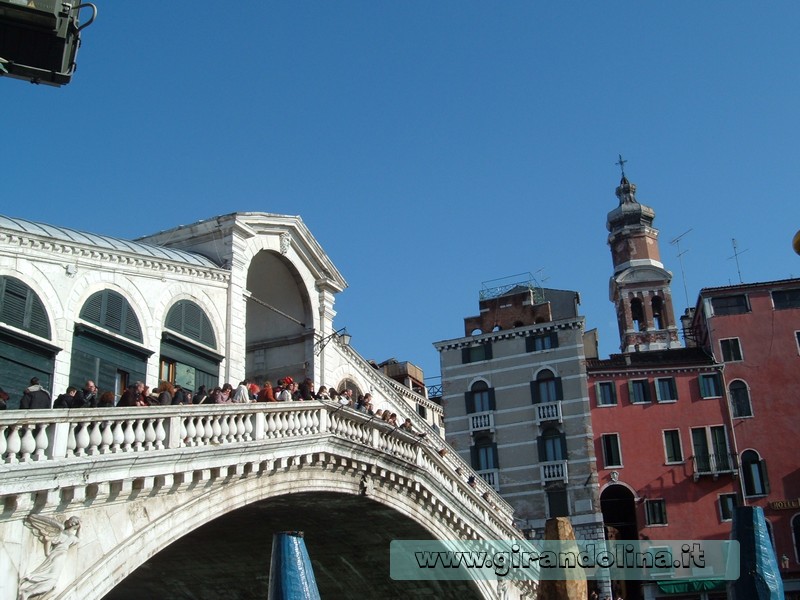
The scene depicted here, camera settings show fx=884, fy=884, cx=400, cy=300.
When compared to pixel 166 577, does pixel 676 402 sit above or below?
above

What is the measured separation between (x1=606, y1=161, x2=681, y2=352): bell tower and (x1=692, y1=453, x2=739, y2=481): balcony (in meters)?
19.4

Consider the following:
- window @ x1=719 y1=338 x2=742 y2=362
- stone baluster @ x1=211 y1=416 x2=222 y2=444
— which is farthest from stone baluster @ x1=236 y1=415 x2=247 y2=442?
window @ x1=719 y1=338 x2=742 y2=362

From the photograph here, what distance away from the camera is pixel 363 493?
61.2 feet

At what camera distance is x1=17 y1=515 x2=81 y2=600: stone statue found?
10.3 meters

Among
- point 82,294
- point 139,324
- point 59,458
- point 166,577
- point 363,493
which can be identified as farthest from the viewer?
point 166,577

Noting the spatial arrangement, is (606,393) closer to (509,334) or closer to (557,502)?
(509,334)

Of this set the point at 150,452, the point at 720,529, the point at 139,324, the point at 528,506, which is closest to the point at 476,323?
the point at 528,506

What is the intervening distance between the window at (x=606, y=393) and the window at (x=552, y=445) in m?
2.21

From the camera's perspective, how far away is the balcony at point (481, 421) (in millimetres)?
35703

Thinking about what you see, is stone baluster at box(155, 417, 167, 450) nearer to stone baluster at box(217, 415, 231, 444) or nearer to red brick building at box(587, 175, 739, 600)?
stone baluster at box(217, 415, 231, 444)

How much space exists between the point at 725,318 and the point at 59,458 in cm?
3134

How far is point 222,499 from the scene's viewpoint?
14109 millimetres

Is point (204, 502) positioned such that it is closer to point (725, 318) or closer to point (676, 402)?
point (676, 402)

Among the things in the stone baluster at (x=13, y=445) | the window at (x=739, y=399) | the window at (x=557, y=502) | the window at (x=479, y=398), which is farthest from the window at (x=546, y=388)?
the stone baluster at (x=13, y=445)
